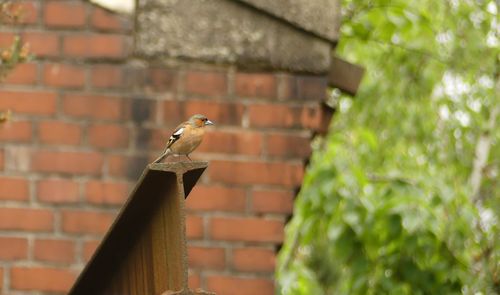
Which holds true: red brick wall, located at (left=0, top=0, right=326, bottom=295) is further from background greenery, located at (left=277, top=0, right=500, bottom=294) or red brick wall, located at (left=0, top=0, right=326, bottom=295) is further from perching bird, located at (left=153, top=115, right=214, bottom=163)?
background greenery, located at (left=277, top=0, right=500, bottom=294)

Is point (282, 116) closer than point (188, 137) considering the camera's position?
No

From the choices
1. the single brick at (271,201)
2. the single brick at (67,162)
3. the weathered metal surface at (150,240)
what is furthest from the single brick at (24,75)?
the weathered metal surface at (150,240)

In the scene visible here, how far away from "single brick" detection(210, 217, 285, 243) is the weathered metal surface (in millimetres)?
1678

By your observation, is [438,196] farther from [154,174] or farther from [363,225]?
[154,174]

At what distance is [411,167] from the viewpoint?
12516 mm

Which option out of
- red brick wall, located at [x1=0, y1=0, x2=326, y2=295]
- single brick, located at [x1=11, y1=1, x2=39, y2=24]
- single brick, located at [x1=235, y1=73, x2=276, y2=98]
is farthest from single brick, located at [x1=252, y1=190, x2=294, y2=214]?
single brick, located at [x1=11, y1=1, x2=39, y2=24]

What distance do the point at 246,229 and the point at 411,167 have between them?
26.8ft

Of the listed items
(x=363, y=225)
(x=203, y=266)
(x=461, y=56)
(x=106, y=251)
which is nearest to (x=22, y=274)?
(x=203, y=266)

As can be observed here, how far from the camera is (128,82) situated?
450cm

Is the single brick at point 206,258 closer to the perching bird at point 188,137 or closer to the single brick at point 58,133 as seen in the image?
the single brick at point 58,133

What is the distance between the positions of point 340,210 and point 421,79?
5043 mm

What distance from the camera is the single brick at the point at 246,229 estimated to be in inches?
176

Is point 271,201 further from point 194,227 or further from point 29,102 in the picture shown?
point 29,102

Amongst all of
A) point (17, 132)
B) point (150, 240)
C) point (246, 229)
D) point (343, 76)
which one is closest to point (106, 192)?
point (17, 132)
